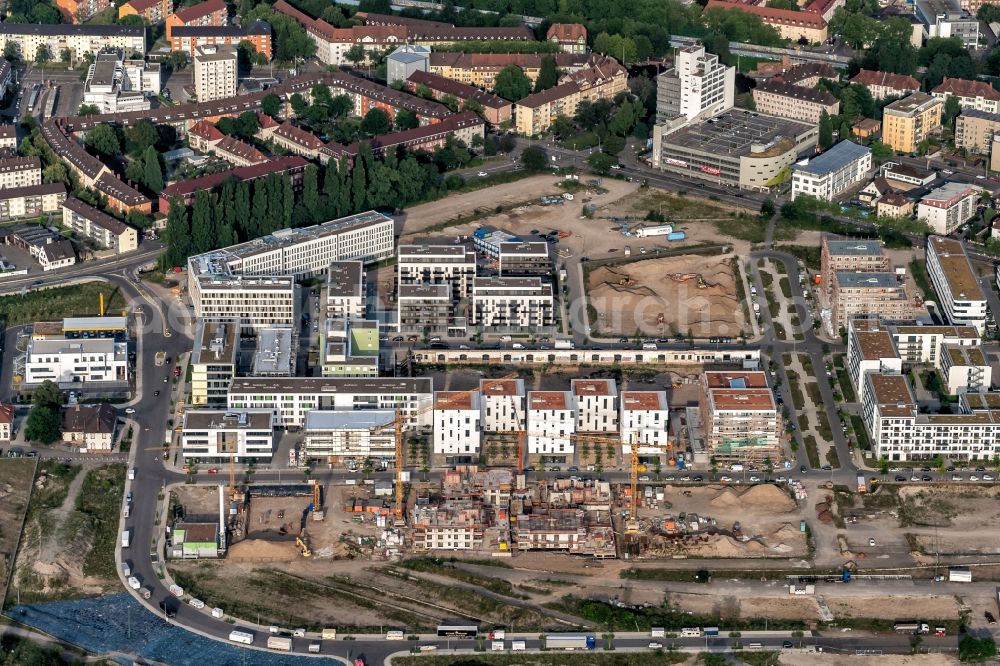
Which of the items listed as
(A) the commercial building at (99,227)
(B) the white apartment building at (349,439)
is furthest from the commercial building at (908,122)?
(B) the white apartment building at (349,439)

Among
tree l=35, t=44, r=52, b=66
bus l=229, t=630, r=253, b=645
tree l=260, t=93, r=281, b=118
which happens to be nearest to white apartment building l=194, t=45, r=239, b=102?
tree l=260, t=93, r=281, b=118

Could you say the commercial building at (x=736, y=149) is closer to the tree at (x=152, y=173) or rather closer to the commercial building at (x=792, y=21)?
the commercial building at (x=792, y=21)

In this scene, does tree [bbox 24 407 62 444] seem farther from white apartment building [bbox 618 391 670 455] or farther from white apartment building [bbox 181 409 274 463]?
white apartment building [bbox 618 391 670 455]

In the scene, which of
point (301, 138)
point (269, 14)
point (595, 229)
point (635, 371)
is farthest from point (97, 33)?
point (635, 371)

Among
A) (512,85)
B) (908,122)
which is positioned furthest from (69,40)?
(908,122)

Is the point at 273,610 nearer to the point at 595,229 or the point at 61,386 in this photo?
the point at 61,386

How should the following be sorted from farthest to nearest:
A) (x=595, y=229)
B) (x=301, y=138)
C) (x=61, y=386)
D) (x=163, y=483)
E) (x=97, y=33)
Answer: (x=97, y=33) < (x=301, y=138) < (x=595, y=229) < (x=61, y=386) < (x=163, y=483)

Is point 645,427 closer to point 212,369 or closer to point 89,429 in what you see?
point 212,369
